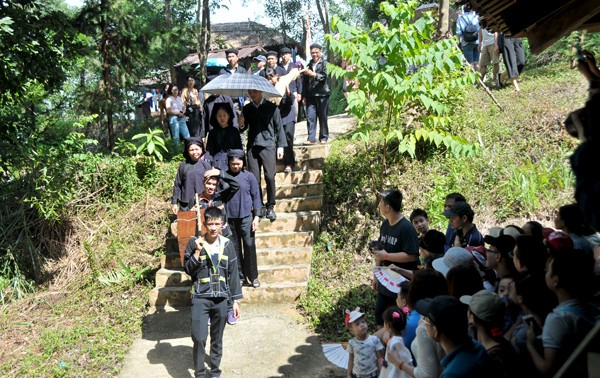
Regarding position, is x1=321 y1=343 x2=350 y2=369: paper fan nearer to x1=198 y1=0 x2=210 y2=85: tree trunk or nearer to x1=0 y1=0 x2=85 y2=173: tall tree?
x1=0 y1=0 x2=85 y2=173: tall tree

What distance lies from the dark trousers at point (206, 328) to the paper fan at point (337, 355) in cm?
139

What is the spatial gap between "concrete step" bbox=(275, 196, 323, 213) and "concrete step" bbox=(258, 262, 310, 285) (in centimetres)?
137

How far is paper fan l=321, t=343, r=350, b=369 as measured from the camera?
453cm

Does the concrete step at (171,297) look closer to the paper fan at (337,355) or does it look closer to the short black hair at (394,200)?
the paper fan at (337,355)

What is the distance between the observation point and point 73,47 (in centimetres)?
805

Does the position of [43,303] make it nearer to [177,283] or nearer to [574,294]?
[177,283]

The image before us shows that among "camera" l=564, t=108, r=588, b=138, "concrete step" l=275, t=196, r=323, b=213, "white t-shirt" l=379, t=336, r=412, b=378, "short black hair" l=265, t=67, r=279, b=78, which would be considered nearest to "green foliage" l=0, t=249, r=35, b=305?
"concrete step" l=275, t=196, r=323, b=213

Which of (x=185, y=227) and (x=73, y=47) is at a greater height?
(x=73, y=47)

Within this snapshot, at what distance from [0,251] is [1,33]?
3.92 meters

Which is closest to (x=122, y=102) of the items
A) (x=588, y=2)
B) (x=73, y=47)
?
(x=73, y=47)

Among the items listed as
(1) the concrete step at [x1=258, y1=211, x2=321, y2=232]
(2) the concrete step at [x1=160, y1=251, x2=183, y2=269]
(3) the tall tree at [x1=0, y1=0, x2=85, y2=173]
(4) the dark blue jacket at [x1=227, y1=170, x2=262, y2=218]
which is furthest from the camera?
(1) the concrete step at [x1=258, y1=211, x2=321, y2=232]

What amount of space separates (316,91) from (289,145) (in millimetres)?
1486

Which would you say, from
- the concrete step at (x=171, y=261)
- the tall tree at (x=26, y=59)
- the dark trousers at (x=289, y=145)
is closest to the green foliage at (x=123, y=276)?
the concrete step at (x=171, y=261)

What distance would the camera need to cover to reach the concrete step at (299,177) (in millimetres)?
9164
